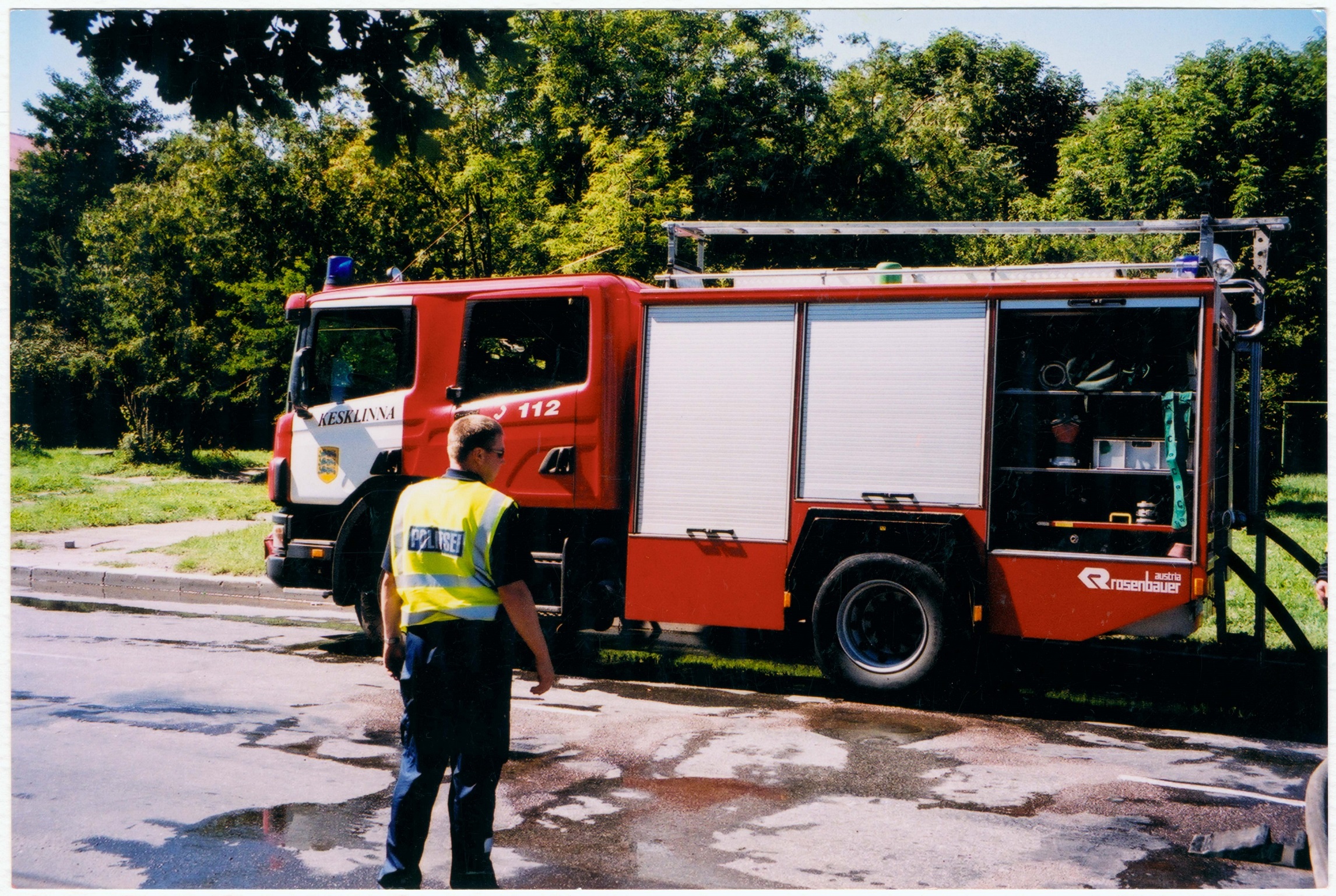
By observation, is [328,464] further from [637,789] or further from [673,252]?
[637,789]

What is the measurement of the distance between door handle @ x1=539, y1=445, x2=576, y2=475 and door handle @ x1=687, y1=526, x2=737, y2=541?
0.91m

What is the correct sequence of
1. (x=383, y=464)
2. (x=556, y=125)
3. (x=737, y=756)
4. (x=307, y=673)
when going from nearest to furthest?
(x=737, y=756)
(x=307, y=673)
(x=383, y=464)
(x=556, y=125)

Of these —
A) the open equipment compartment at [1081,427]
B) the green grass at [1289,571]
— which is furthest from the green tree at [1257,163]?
the open equipment compartment at [1081,427]

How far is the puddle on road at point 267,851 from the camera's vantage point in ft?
13.2

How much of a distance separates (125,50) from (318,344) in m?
3.24

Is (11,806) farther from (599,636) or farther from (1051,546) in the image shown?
(1051,546)

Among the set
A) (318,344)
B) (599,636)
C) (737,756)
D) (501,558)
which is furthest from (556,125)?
(501,558)

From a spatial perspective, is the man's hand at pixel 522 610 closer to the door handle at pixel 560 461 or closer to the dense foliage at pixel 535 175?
the dense foliage at pixel 535 175

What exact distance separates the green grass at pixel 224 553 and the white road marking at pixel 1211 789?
8448 millimetres

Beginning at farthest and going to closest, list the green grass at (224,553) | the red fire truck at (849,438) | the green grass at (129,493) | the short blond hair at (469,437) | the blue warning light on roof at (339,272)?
1. the green grass at (224,553)
2. the green grass at (129,493)
3. the blue warning light on roof at (339,272)
4. the red fire truck at (849,438)
5. the short blond hair at (469,437)

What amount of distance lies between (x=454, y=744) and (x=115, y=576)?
889cm

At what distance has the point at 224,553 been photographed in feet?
39.8

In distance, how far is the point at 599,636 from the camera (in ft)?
28.7

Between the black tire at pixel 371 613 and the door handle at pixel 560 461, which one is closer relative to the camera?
the door handle at pixel 560 461
